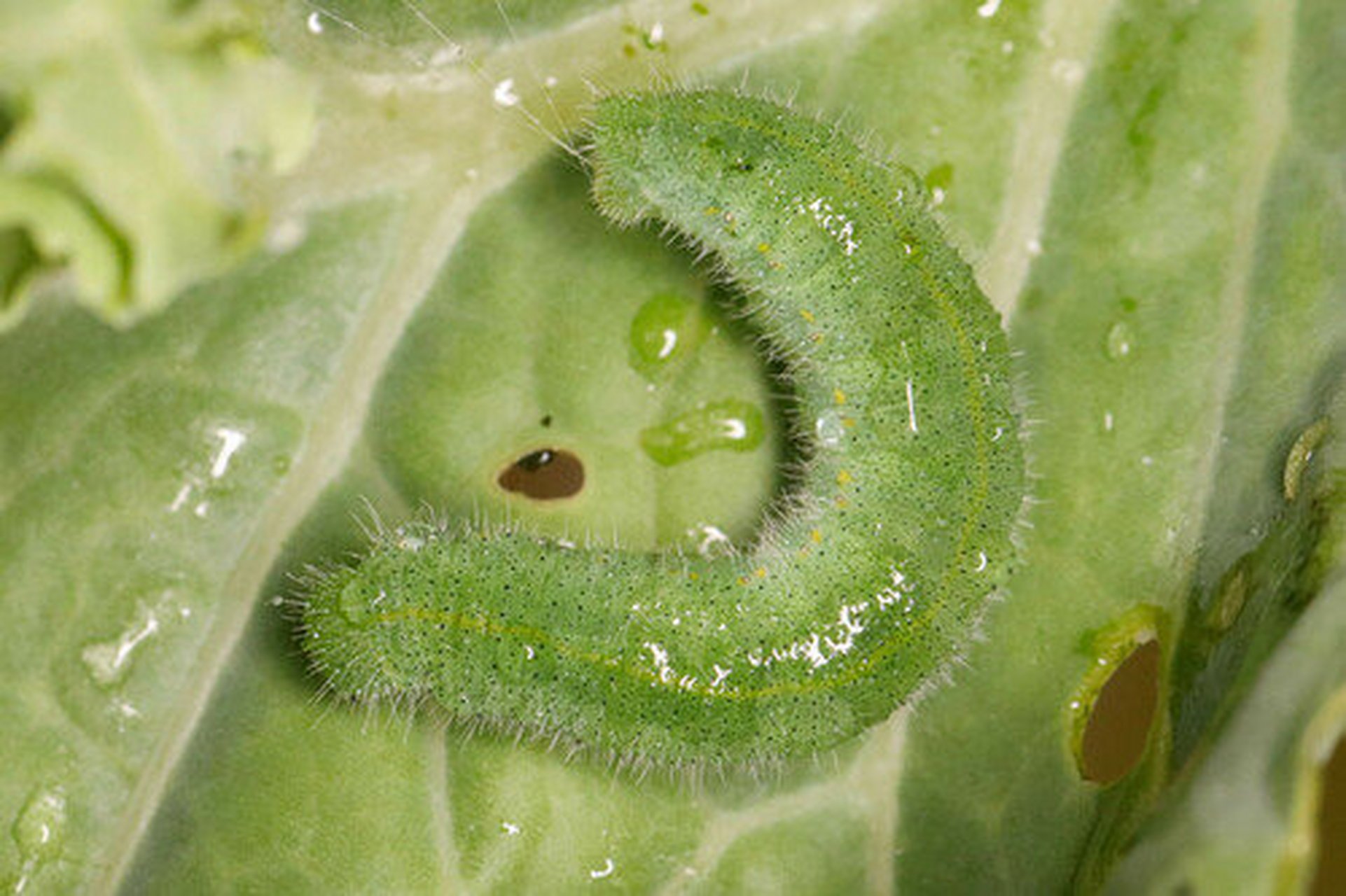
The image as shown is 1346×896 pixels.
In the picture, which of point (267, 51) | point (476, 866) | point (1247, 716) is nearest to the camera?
point (1247, 716)

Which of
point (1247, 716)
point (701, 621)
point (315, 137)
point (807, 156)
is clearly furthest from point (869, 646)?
point (315, 137)

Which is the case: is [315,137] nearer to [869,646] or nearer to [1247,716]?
[869,646]

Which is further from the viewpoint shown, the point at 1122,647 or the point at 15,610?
the point at 1122,647

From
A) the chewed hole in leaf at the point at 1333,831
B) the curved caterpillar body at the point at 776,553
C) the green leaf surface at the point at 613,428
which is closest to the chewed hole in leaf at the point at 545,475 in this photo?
the green leaf surface at the point at 613,428

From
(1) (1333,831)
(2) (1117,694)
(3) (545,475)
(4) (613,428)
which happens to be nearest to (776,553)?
(4) (613,428)

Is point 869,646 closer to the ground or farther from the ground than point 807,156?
closer to the ground

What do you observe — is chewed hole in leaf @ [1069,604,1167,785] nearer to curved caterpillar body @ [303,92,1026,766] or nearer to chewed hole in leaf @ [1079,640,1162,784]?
chewed hole in leaf @ [1079,640,1162,784]
